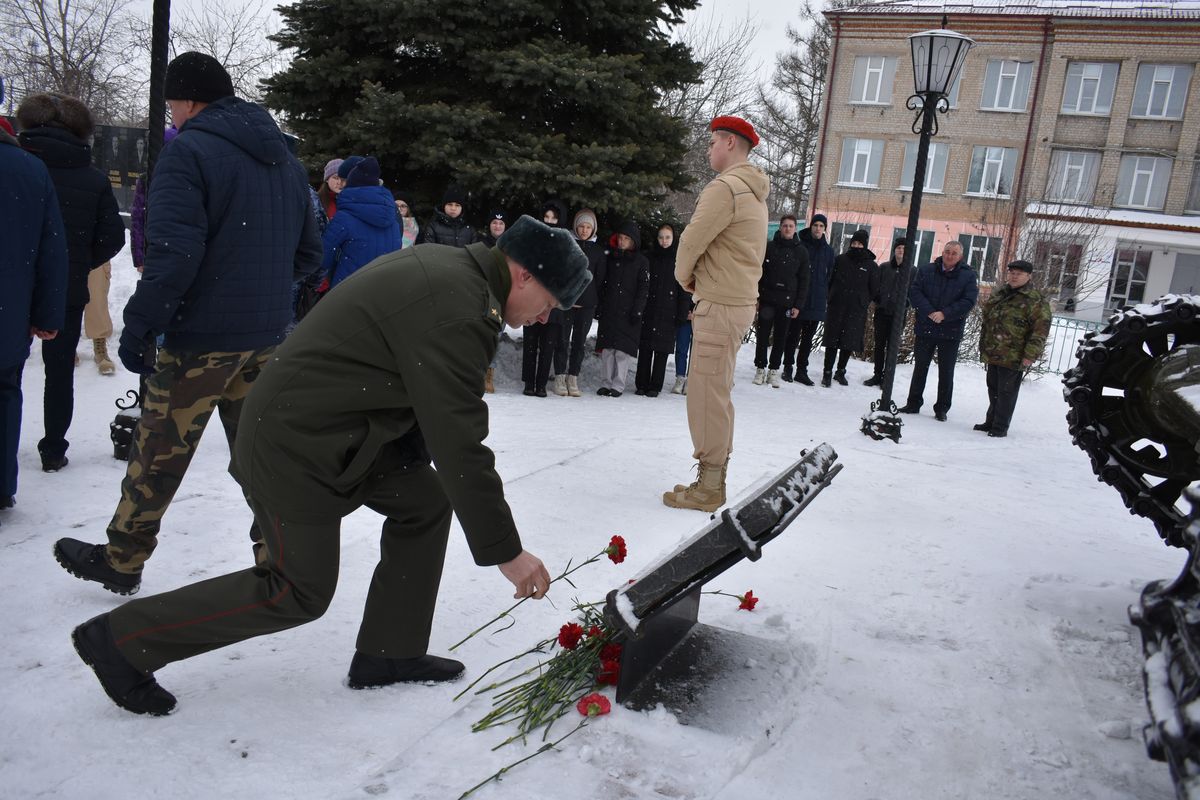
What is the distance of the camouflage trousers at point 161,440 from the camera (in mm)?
3666

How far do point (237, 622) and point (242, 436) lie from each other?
0.58 meters

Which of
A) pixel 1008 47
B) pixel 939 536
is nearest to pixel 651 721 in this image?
pixel 939 536

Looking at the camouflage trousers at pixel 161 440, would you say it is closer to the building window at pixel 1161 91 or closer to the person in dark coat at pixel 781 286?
the person in dark coat at pixel 781 286

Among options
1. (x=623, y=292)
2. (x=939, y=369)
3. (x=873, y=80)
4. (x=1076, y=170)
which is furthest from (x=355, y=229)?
(x=1076, y=170)

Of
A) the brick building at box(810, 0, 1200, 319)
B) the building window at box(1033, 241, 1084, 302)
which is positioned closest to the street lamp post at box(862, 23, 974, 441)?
the building window at box(1033, 241, 1084, 302)

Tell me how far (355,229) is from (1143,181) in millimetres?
35509

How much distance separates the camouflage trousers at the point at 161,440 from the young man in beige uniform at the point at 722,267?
282cm

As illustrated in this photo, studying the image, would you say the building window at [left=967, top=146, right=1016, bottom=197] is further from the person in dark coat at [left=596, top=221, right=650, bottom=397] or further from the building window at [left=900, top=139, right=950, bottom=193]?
the person in dark coat at [left=596, top=221, right=650, bottom=397]

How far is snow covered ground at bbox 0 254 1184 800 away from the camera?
275cm

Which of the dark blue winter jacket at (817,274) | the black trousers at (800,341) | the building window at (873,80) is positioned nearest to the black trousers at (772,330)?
the black trousers at (800,341)

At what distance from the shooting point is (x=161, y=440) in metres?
3.67

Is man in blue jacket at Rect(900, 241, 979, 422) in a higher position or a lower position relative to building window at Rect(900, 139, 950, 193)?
lower

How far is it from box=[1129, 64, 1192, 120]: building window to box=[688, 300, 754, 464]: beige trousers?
3483 cm

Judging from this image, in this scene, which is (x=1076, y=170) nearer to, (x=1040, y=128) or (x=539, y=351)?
(x=1040, y=128)
